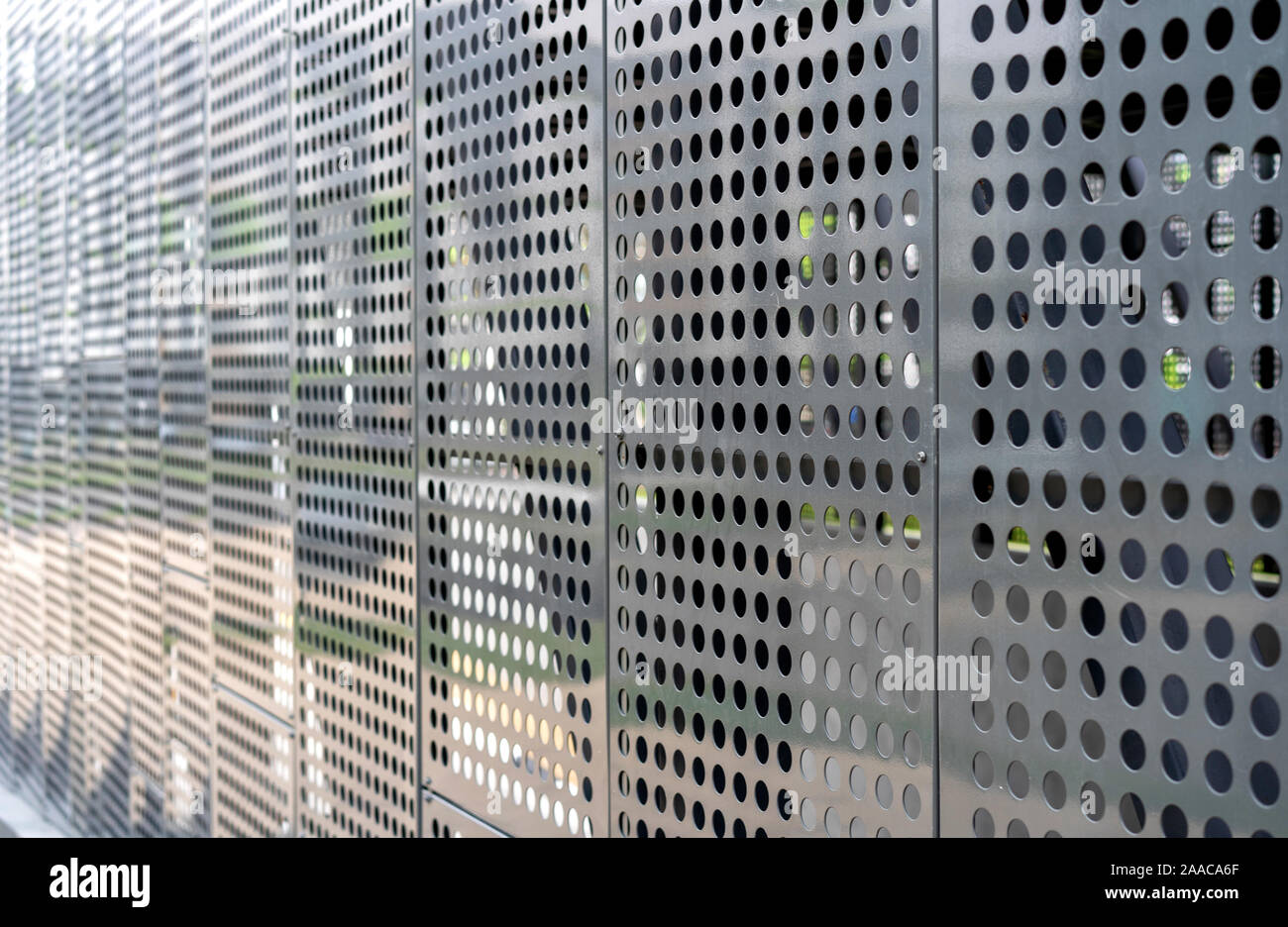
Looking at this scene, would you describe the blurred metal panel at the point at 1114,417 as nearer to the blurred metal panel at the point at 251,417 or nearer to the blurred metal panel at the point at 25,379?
the blurred metal panel at the point at 251,417

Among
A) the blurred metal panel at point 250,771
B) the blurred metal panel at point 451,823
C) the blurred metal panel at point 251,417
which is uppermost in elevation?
the blurred metal panel at point 251,417

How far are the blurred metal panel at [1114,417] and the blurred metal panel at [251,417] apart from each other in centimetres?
479

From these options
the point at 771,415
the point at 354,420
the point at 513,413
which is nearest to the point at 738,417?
the point at 771,415

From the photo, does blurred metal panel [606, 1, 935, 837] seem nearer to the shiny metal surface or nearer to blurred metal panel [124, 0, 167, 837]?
the shiny metal surface

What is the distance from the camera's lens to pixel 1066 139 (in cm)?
276

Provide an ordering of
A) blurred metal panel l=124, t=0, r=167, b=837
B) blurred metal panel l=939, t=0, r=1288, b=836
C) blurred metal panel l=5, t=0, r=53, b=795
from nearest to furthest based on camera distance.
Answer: blurred metal panel l=939, t=0, r=1288, b=836 → blurred metal panel l=124, t=0, r=167, b=837 → blurred metal panel l=5, t=0, r=53, b=795

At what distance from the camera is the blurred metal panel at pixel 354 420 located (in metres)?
5.75

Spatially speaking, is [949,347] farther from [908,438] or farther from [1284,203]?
[1284,203]

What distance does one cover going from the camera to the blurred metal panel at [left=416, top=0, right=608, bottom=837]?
4.46m

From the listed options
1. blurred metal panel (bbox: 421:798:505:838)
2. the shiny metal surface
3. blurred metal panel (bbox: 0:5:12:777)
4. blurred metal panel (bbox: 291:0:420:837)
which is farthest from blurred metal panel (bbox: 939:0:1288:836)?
blurred metal panel (bbox: 0:5:12:777)

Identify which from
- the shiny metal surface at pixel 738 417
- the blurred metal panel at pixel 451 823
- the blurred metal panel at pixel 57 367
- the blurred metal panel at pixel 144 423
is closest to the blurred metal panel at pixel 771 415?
the shiny metal surface at pixel 738 417

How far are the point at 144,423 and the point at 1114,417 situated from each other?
826 centimetres

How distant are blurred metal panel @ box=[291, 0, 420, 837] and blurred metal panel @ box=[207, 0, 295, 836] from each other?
23 centimetres
